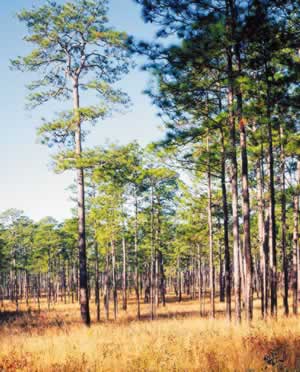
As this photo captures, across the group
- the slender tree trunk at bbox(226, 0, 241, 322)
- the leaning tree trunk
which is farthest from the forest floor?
the leaning tree trunk

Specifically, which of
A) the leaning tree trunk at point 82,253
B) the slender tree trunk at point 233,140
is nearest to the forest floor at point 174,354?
the slender tree trunk at point 233,140

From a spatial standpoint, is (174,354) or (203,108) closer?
(174,354)

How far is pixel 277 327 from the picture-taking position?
8.45m

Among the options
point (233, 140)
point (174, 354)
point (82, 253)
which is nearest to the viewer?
point (174, 354)

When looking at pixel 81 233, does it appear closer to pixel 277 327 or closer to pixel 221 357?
pixel 277 327

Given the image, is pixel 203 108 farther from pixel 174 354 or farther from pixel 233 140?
pixel 174 354

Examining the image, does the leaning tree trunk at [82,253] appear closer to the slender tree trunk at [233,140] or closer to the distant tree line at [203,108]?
the distant tree line at [203,108]

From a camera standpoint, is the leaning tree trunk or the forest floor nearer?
the forest floor

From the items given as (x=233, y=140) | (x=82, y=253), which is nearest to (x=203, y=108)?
(x=233, y=140)

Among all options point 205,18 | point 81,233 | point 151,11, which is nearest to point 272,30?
point 205,18

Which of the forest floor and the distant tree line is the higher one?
the distant tree line

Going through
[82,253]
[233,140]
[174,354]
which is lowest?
[174,354]

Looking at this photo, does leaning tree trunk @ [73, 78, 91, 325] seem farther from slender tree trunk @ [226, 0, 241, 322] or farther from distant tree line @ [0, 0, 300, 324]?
slender tree trunk @ [226, 0, 241, 322]

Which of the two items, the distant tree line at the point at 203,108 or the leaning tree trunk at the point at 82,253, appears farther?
the leaning tree trunk at the point at 82,253
